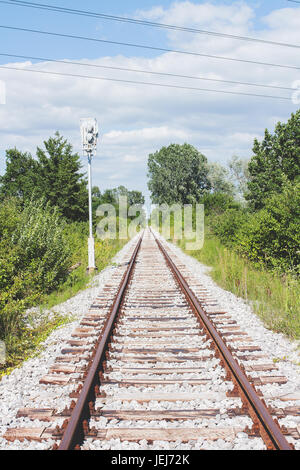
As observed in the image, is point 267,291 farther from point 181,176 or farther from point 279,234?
point 181,176

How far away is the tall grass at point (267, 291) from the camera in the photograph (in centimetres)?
609

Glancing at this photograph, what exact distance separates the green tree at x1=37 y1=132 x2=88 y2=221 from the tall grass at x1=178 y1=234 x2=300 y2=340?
60.7 feet

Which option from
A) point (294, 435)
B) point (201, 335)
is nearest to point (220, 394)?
point (294, 435)

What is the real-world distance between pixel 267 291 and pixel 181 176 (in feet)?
179

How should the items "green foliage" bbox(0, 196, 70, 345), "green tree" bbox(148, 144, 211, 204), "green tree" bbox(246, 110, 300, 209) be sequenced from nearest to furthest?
"green foliage" bbox(0, 196, 70, 345)
"green tree" bbox(246, 110, 300, 209)
"green tree" bbox(148, 144, 211, 204)

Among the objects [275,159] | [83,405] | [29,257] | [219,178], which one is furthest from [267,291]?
[219,178]

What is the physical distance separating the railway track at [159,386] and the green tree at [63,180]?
73.3 ft

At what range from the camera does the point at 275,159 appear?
29109mm

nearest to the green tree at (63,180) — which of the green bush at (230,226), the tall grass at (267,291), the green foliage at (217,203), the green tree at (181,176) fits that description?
the green foliage at (217,203)

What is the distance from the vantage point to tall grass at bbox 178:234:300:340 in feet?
20.0

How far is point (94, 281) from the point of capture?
10438 mm

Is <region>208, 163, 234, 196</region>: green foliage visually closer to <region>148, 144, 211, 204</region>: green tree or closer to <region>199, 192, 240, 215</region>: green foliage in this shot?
<region>148, 144, 211, 204</region>: green tree

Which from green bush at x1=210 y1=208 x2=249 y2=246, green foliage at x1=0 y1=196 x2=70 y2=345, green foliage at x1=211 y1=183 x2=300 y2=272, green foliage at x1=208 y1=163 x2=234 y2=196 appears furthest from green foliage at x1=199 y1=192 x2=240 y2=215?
green foliage at x1=208 y1=163 x2=234 y2=196
